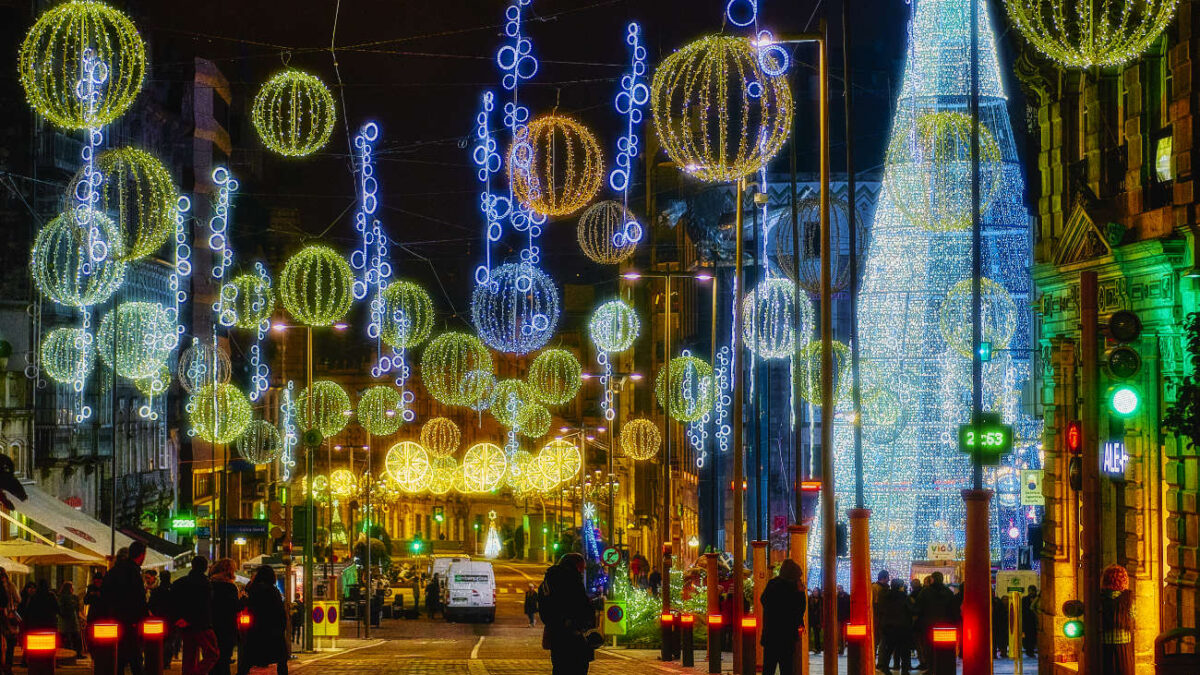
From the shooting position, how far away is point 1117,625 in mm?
19750

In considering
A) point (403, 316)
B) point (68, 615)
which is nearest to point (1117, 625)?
point (68, 615)

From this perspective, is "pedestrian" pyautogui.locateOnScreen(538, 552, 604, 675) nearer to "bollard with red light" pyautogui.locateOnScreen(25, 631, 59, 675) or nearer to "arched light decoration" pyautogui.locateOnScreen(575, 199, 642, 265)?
"bollard with red light" pyautogui.locateOnScreen(25, 631, 59, 675)

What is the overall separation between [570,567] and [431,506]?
128m

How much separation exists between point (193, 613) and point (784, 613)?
685cm

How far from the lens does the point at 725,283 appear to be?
237 ft

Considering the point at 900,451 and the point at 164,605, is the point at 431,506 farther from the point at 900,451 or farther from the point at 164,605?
the point at 164,605

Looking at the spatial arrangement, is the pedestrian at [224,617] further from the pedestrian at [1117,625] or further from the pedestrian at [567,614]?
the pedestrian at [1117,625]

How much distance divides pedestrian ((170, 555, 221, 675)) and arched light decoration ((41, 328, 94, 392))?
26812 mm

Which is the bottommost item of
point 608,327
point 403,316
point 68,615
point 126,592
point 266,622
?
point 68,615

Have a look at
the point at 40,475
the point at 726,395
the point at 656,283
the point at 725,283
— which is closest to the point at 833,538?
the point at 40,475

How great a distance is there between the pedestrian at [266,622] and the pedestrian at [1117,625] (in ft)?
30.9

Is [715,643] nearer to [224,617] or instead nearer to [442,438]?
[224,617]

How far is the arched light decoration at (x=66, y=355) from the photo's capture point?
46.6 m

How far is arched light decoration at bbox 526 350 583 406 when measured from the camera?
67.2 meters
